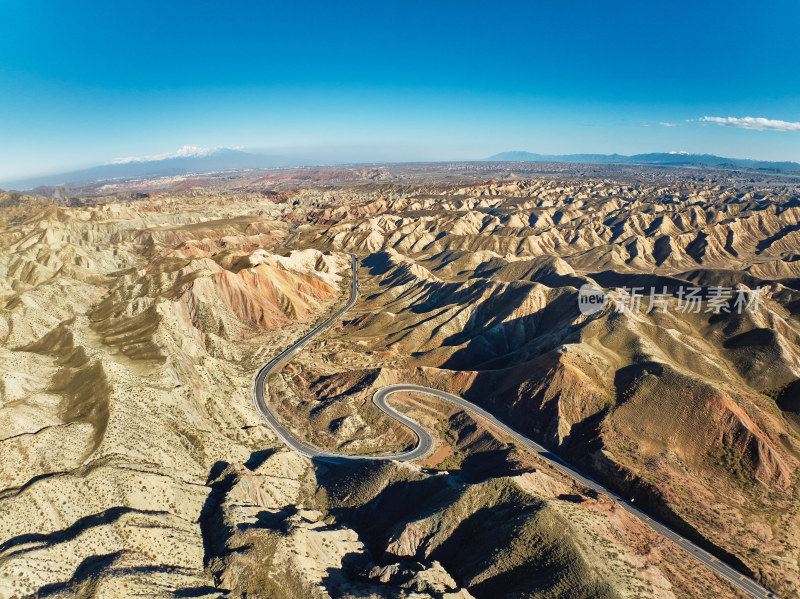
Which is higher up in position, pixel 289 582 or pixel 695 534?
pixel 289 582

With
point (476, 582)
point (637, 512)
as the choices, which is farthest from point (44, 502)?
point (637, 512)

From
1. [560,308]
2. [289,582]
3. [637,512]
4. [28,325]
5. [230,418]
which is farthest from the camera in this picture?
[560,308]

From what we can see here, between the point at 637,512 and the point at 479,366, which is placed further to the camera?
the point at 479,366

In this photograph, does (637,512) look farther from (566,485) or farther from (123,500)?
(123,500)

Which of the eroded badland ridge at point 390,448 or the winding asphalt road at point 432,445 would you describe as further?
the winding asphalt road at point 432,445

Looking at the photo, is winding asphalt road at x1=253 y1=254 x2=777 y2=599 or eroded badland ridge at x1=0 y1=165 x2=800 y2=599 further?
winding asphalt road at x1=253 y1=254 x2=777 y2=599

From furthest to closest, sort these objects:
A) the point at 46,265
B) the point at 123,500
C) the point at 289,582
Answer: the point at 46,265 < the point at 123,500 < the point at 289,582

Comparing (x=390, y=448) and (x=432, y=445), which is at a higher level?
(x=432, y=445)

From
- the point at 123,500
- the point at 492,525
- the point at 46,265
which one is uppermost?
the point at 46,265
